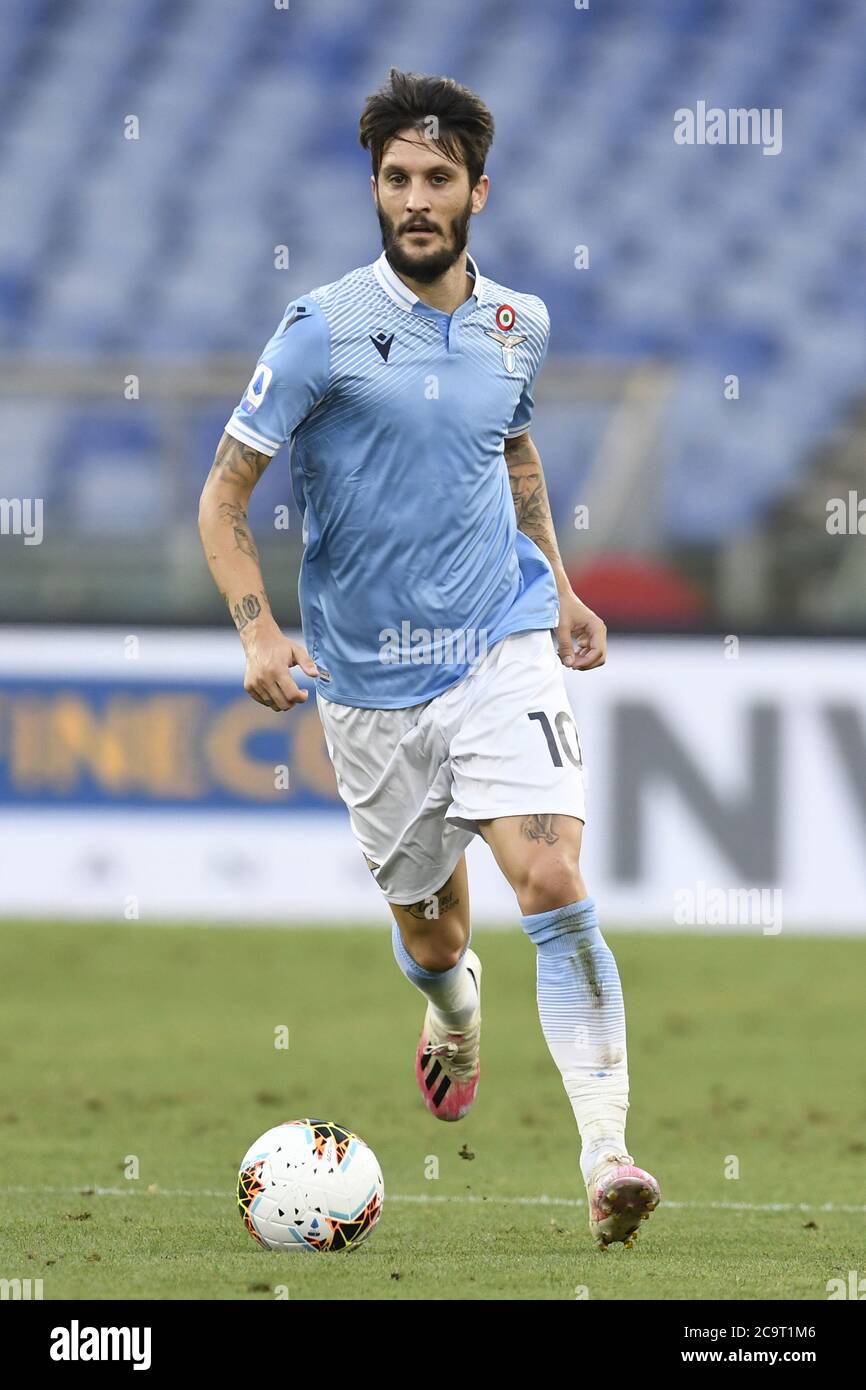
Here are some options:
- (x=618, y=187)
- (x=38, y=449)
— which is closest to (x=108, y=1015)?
(x=38, y=449)

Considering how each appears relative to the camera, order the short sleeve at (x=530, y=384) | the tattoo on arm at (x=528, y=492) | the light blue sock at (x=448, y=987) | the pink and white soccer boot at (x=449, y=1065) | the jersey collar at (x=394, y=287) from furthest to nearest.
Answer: the pink and white soccer boot at (x=449, y=1065)
the light blue sock at (x=448, y=987)
the tattoo on arm at (x=528, y=492)
the short sleeve at (x=530, y=384)
the jersey collar at (x=394, y=287)

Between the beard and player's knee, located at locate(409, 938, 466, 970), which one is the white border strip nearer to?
player's knee, located at locate(409, 938, 466, 970)

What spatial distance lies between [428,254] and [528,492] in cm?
77

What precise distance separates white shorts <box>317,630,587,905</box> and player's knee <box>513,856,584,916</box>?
0.13m

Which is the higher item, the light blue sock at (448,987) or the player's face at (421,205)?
the player's face at (421,205)

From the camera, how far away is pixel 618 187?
1405 centimetres

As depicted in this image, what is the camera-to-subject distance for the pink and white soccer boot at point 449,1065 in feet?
18.5

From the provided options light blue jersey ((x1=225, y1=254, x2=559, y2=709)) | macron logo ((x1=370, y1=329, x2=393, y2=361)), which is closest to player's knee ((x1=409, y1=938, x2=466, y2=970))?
light blue jersey ((x1=225, y1=254, x2=559, y2=709))

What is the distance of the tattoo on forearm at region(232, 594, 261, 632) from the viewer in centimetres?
442

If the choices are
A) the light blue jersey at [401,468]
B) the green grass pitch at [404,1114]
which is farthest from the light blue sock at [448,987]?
the light blue jersey at [401,468]

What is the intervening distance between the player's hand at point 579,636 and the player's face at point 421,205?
35.0 inches

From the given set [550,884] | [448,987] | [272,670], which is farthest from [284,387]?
[448,987]

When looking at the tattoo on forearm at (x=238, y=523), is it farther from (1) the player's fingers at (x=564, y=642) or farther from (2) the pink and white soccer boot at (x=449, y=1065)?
(2) the pink and white soccer boot at (x=449, y=1065)

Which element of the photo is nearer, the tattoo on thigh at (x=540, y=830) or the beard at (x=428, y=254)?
the tattoo on thigh at (x=540, y=830)
